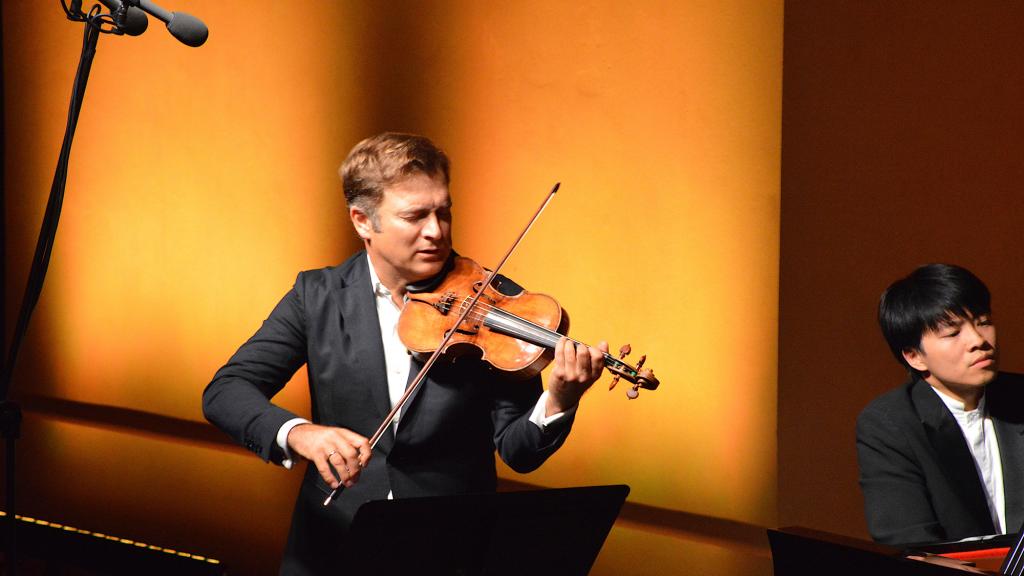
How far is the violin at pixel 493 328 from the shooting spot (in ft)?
6.08

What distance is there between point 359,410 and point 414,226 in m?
0.34

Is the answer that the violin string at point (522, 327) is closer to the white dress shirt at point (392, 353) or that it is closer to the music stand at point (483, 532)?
the white dress shirt at point (392, 353)

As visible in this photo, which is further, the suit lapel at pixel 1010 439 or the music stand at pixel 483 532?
the suit lapel at pixel 1010 439

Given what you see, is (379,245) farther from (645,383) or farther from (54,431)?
(54,431)

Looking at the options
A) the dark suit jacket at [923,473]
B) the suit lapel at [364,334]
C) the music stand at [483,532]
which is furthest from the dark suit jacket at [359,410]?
the dark suit jacket at [923,473]

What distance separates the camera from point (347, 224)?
3529 mm

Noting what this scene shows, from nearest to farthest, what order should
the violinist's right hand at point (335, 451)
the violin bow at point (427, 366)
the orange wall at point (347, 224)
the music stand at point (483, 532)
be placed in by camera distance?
the music stand at point (483, 532) < the violinist's right hand at point (335, 451) < the violin bow at point (427, 366) < the orange wall at point (347, 224)

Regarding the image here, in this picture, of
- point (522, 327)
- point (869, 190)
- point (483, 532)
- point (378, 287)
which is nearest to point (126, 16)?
point (378, 287)

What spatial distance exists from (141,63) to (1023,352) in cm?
299

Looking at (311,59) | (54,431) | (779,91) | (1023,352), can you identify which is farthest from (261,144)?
(1023,352)

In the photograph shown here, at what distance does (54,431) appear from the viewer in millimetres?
4250

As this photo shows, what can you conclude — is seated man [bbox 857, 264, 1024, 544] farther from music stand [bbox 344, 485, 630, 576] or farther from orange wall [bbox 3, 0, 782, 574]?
orange wall [bbox 3, 0, 782, 574]

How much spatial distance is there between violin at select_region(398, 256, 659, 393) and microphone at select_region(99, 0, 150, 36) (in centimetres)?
64

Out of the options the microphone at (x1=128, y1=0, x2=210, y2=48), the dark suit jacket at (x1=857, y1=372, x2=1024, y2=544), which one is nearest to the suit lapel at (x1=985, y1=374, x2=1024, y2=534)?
the dark suit jacket at (x1=857, y1=372, x2=1024, y2=544)
